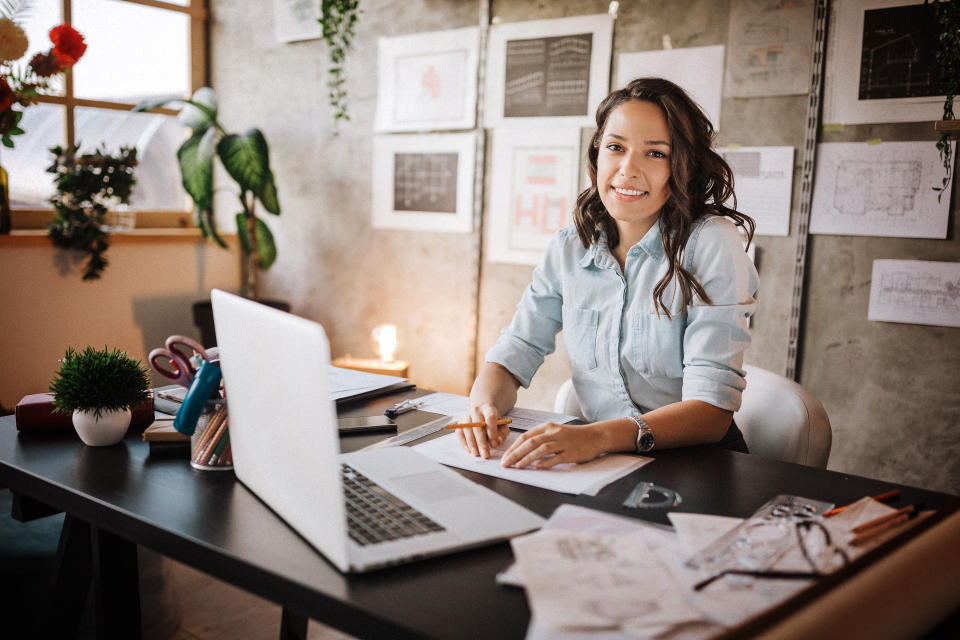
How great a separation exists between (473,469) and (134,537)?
49 centimetres

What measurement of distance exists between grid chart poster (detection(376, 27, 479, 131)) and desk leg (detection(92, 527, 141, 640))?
2.53m

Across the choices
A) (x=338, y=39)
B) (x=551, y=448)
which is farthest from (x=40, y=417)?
(x=338, y=39)

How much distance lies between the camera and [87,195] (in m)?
3.36

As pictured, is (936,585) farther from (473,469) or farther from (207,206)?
(207,206)

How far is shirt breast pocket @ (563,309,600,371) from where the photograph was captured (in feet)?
5.57

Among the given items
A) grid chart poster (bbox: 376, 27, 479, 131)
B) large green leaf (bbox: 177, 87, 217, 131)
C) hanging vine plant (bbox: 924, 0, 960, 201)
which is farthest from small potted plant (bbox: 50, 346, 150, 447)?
large green leaf (bbox: 177, 87, 217, 131)

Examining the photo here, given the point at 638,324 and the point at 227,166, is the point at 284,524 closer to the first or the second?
the point at 638,324

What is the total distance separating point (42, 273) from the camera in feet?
11.1

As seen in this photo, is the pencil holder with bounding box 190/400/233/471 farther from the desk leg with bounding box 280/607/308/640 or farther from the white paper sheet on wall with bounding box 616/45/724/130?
the white paper sheet on wall with bounding box 616/45/724/130

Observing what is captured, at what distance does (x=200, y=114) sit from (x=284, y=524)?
3.19 metres

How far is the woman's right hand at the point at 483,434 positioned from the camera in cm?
125

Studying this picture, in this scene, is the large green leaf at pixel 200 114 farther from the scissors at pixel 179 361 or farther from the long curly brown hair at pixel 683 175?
the scissors at pixel 179 361

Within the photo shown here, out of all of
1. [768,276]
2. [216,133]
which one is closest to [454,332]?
[768,276]

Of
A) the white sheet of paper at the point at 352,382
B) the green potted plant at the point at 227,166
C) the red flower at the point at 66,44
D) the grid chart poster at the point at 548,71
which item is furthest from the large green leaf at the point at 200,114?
the white sheet of paper at the point at 352,382
